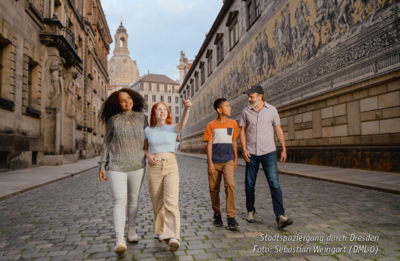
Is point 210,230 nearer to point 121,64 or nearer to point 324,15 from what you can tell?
point 324,15

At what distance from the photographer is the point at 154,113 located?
3551mm

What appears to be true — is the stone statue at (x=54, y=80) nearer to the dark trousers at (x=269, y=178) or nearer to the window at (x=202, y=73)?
the dark trousers at (x=269, y=178)

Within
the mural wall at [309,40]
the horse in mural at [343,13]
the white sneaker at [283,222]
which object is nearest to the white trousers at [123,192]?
the white sneaker at [283,222]

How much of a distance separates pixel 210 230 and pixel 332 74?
10211 millimetres

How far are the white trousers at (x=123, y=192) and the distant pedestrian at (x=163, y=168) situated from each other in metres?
0.17

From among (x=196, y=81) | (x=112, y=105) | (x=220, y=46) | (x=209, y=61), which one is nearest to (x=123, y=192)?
(x=112, y=105)

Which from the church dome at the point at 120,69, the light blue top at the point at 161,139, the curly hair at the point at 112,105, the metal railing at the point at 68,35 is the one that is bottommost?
the light blue top at the point at 161,139

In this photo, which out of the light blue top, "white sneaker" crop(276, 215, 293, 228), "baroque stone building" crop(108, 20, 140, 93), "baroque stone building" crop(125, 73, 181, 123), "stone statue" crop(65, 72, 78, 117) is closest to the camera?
the light blue top

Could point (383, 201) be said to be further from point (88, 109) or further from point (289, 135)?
point (88, 109)

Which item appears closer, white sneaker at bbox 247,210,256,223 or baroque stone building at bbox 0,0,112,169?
white sneaker at bbox 247,210,256,223

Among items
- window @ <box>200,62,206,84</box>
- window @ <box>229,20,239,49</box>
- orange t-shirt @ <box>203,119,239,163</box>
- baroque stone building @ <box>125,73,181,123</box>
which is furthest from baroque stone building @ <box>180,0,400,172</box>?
baroque stone building @ <box>125,73,181,123</box>

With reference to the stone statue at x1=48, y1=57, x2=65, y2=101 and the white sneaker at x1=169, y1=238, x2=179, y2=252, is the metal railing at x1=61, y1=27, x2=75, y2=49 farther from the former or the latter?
the white sneaker at x1=169, y1=238, x2=179, y2=252

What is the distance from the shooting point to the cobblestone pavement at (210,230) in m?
3.13

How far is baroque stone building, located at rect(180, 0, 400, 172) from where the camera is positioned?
31.7 ft
